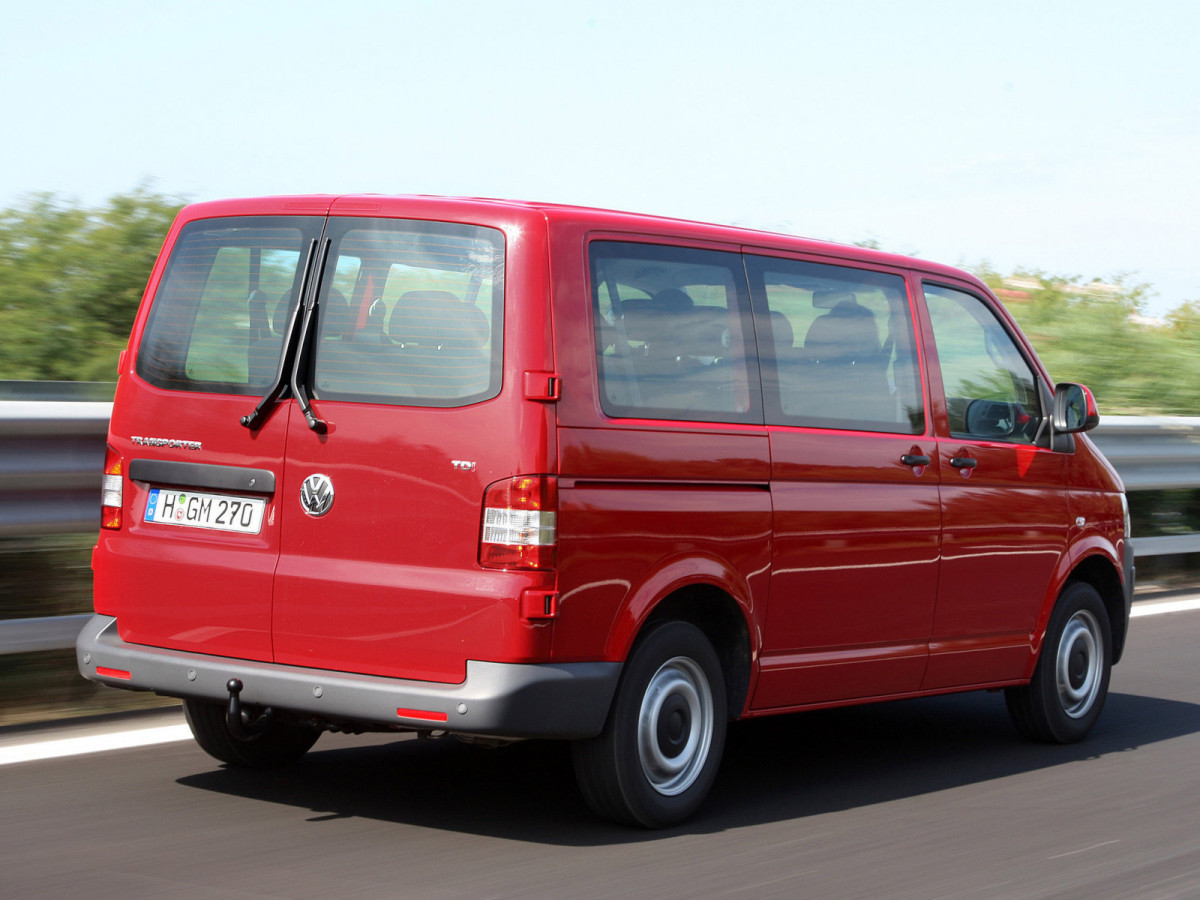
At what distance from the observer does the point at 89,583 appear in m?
7.50

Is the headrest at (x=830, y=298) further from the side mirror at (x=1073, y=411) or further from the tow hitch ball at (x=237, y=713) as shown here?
the tow hitch ball at (x=237, y=713)

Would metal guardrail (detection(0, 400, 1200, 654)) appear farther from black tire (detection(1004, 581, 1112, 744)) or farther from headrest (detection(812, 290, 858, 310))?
black tire (detection(1004, 581, 1112, 744))

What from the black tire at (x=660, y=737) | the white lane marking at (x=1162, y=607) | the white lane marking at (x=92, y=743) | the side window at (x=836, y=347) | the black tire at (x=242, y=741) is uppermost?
the side window at (x=836, y=347)

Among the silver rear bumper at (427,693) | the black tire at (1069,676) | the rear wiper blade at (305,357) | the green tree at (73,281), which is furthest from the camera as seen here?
the green tree at (73,281)

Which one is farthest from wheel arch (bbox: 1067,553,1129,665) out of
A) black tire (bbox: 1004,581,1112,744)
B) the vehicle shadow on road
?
the vehicle shadow on road

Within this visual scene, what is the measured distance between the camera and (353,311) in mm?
5227

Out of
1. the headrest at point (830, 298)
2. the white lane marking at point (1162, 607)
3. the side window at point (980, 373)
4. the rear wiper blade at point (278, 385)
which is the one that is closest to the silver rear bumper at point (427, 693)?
the rear wiper blade at point (278, 385)

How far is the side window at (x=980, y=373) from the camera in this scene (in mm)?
6738

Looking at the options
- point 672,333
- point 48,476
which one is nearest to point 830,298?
point 672,333

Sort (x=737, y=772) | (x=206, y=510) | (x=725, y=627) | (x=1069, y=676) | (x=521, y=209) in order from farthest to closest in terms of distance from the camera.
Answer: (x=1069, y=676)
(x=737, y=772)
(x=725, y=627)
(x=206, y=510)
(x=521, y=209)

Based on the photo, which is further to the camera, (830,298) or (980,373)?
(980,373)

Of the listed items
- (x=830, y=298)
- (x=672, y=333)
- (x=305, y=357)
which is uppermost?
(x=830, y=298)

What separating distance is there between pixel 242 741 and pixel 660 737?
5.16 ft

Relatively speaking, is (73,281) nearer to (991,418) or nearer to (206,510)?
(206,510)
